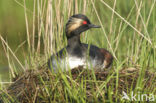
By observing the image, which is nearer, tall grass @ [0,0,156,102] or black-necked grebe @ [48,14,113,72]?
tall grass @ [0,0,156,102]

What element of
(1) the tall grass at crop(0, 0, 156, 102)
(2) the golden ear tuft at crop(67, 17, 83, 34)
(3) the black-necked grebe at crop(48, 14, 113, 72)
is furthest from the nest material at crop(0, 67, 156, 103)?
(2) the golden ear tuft at crop(67, 17, 83, 34)

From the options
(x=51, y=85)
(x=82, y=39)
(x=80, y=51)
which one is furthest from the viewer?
(x=82, y=39)

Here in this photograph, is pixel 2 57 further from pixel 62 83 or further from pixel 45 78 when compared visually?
pixel 62 83

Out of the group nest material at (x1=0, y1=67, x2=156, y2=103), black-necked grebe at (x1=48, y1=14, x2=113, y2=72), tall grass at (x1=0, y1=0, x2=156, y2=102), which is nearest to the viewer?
tall grass at (x1=0, y1=0, x2=156, y2=102)

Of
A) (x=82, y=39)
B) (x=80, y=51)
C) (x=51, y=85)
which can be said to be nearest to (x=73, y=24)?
(x=80, y=51)

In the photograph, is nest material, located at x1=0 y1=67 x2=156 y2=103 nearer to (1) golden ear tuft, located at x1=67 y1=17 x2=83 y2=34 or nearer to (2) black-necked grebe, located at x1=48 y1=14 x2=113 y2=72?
(2) black-necked grebe, located at x1=48 y1=14 x2=113 y2=72

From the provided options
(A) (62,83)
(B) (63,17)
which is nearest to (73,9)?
(B) (63,17)

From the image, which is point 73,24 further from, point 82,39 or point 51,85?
point 51,85

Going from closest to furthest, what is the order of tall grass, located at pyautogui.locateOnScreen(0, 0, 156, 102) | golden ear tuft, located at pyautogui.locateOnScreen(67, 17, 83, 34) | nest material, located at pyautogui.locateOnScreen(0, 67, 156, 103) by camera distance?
tall grass, located at pyautogui.locateOnScreen(0, 0, 156, 102) → nest material, located at pyautogui.locateOnScreen(0, 67, 156, 103) → golden ear tuft, located at pyautogui.locateOnScreen(67, 17, 83, 34)

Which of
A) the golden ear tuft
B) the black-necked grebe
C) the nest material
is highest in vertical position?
the golden ear tuft

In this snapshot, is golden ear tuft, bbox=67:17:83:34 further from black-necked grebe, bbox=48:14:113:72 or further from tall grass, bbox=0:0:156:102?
tall grass, bbox=0:0:156:102

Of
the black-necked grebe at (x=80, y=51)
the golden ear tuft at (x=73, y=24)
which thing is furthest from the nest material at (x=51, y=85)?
the golden ear tuft at (x=73, y=24)

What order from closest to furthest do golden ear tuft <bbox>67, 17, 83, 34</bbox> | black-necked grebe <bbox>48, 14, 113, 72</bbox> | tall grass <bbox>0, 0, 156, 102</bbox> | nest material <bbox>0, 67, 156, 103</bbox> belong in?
tall grass <bbox>0, 0, 156, 102</bbox> → nest material <bbox>0, 67, 156, 103</bbox> → black-necked grebe <bbox>48, 14, 113, 72</bbox> → golden ear tuft <bbox>67, 17, 83, 34</bbox>

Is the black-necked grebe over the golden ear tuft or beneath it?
beneath
